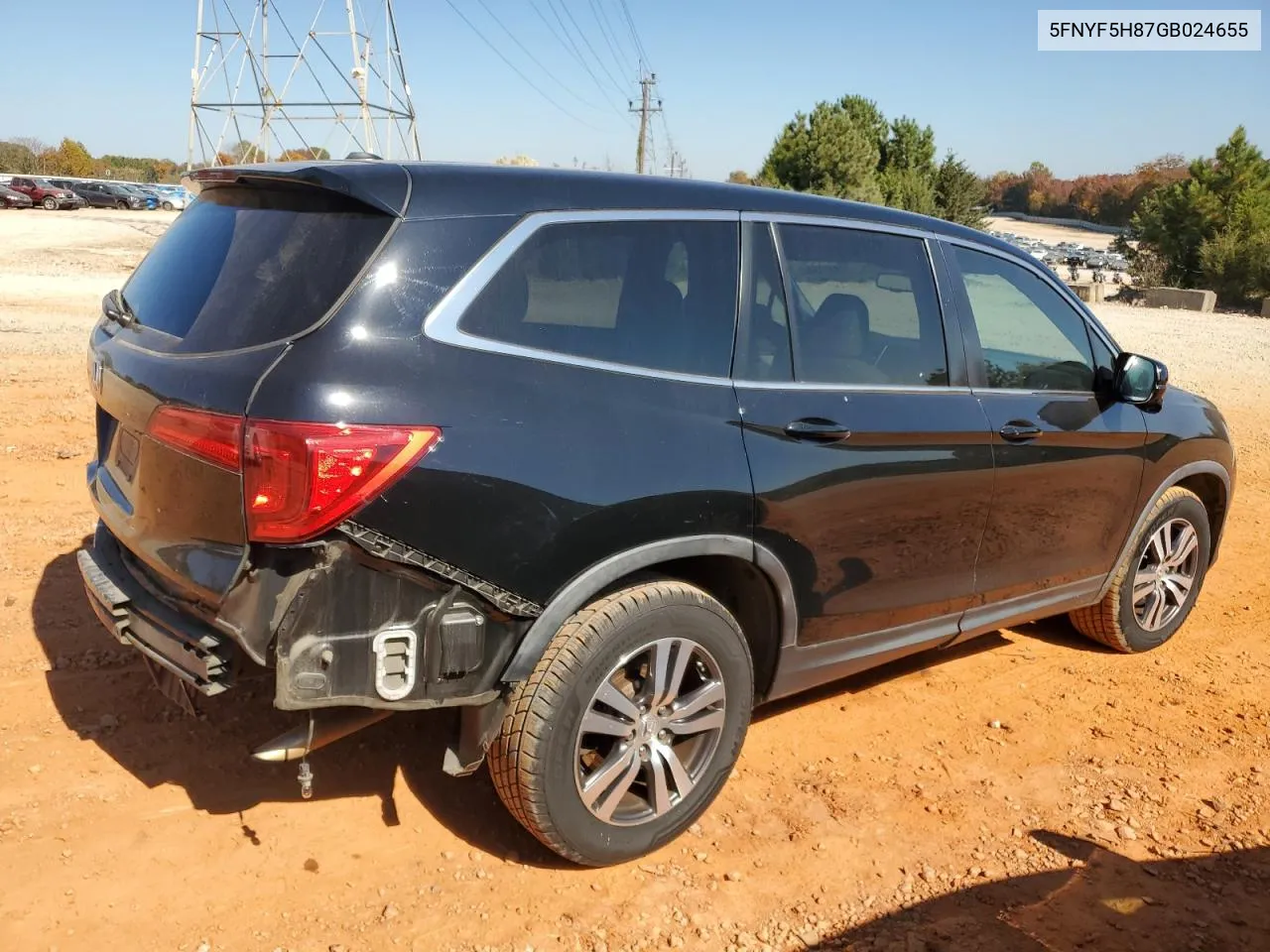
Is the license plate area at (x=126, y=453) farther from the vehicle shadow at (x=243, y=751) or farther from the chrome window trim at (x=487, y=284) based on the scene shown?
the chrome window trim at (x=487, y=284)

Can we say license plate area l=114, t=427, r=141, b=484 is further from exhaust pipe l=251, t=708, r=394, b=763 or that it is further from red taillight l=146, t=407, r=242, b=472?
exhaust pipe l=251, t=708, r=394, b=763

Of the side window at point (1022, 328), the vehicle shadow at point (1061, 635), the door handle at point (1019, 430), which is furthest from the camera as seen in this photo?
the vehicle shadow at point (1061, 635)

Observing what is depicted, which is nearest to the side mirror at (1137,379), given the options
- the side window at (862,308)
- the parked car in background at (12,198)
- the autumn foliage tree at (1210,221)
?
the side window at (862,308)

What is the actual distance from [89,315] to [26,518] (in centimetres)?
1072

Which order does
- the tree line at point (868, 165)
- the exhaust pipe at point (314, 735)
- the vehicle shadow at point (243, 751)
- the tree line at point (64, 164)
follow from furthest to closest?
the tree line at point (64, 164)
the tree line at point (868, 165)
the vehicle shadow at point (243, 751)
the exhaust pipe at point (314, 735)

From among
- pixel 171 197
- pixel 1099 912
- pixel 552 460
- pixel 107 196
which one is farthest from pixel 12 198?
pixel 1099 912

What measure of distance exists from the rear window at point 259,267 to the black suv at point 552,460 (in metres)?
0.01

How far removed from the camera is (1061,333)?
423 cm

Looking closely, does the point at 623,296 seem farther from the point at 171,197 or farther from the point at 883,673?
the point at 171,197

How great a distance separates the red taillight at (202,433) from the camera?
95.9 inches

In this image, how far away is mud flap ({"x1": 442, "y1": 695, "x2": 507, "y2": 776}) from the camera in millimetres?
2711

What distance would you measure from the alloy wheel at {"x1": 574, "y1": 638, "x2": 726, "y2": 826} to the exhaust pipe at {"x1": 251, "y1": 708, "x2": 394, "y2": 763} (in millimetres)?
599

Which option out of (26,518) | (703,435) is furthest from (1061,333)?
(26,518)

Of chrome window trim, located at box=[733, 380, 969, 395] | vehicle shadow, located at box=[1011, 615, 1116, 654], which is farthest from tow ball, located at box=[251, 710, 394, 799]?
vehicle shadow, located at box=[1011, 615, 1116, 654]
